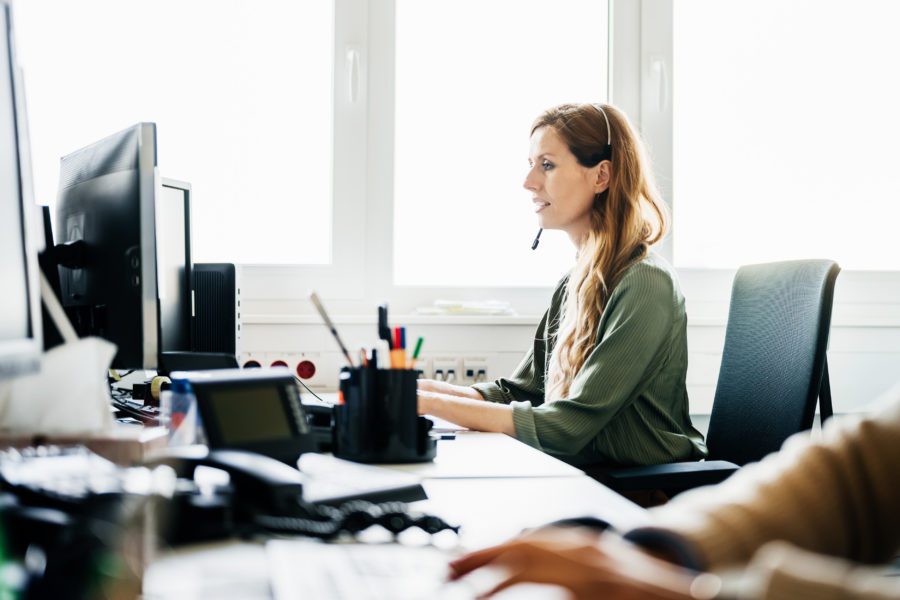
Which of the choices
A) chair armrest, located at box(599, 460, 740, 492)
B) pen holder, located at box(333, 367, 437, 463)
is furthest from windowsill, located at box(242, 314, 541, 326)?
pen holder, located at box(333, 367, 437, 463)

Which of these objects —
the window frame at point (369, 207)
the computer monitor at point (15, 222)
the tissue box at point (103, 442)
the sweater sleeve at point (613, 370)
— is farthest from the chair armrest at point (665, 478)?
the window frame at point (369, 207)

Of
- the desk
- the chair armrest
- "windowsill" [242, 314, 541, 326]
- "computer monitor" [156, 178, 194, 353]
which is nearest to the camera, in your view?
the desk

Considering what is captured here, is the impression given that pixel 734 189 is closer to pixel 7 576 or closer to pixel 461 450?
pixel 461 450

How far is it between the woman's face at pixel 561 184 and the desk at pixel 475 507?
75 cm

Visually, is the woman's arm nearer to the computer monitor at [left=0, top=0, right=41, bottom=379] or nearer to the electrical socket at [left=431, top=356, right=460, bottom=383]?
the computer monitor at [left=0, top=0, right=41, bottom=379]

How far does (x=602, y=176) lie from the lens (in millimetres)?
1917

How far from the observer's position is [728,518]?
671mm

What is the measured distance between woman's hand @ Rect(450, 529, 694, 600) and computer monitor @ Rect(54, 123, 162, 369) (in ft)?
2.40

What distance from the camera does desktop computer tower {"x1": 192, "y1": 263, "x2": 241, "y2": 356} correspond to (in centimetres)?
183

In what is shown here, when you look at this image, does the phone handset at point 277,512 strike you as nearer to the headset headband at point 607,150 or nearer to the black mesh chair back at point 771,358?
the black mesh chair back at point 771,358

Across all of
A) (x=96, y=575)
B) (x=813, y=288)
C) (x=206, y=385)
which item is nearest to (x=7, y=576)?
(x=96, y=575)

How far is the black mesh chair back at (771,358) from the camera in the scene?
1.39m

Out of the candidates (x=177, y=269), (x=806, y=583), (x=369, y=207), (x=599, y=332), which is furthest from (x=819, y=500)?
(x=369, y=207)

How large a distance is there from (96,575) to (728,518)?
48 cm
